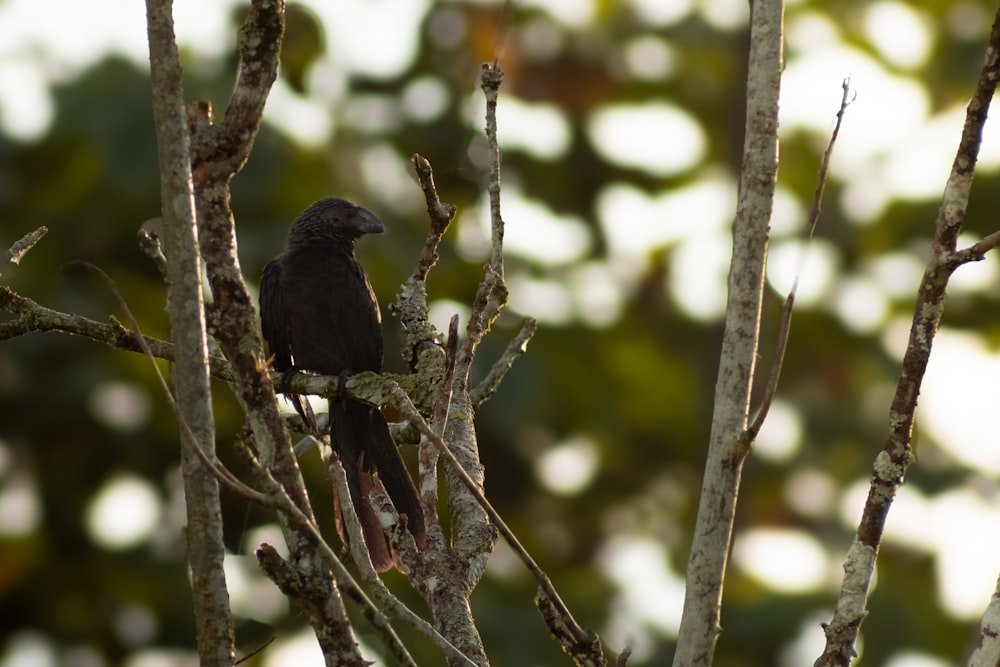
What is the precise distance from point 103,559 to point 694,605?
8.31 meters

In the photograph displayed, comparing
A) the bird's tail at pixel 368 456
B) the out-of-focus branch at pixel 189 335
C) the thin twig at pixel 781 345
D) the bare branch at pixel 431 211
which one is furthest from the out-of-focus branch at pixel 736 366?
the bird's tail at pixel 368 456

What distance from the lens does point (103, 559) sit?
34.9 feet

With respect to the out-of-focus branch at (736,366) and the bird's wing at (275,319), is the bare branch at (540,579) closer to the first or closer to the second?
the out-of-focus branch at (736,366)

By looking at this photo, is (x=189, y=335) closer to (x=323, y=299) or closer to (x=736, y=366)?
(x=736, y=366)

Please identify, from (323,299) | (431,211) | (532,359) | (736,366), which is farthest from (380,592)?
(532,359)

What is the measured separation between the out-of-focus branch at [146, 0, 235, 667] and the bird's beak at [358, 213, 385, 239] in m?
3.92

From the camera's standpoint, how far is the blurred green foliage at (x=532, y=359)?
28.3 feet

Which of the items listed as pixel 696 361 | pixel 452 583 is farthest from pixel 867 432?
pixel 452 583

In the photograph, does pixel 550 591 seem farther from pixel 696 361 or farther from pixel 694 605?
pixel 696 361

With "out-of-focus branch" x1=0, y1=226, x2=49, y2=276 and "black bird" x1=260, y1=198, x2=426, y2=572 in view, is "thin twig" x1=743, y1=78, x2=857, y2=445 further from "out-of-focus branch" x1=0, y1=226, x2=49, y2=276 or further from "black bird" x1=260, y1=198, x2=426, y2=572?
"black bird" x1=260, y1=198, x2=426, y2=572

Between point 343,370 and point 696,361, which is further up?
point 696,361

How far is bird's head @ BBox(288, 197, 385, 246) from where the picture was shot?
6984mm

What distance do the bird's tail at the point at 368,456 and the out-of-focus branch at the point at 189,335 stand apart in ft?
7.18

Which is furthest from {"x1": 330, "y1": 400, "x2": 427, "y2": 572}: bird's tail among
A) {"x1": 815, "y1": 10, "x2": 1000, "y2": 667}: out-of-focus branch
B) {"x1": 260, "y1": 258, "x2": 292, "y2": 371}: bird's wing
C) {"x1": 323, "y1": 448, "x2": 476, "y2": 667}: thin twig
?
{"x1": 815, "y1": 10, "x2": 1000, "y2": 667}: out-of-focus branch
